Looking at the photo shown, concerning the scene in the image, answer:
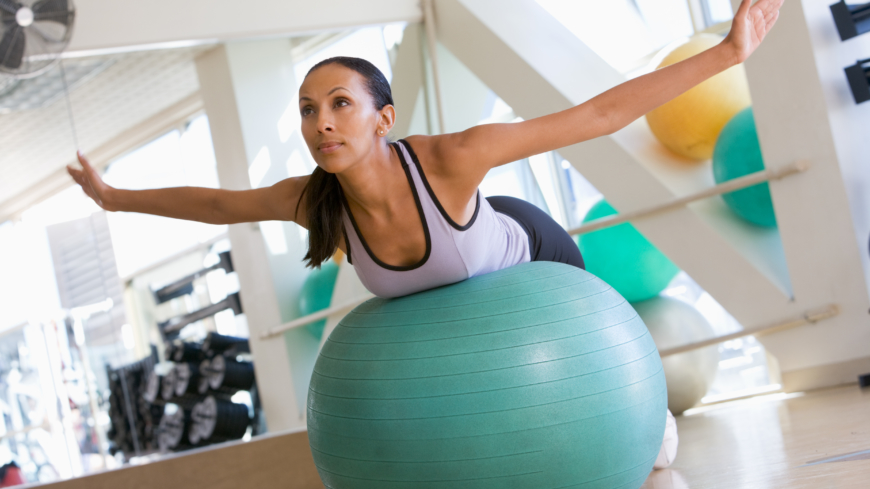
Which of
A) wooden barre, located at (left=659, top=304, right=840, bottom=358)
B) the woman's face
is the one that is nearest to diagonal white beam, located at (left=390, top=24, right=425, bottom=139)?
wooden barre, located at (left=659, top=304, right=840, bottom=358)

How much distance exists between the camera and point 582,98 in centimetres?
Result: 310

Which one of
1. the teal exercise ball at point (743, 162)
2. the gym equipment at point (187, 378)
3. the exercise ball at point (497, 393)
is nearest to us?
the exercise ball at point (497, 393)

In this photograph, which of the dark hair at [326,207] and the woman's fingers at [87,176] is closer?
the dark hair at [326,207]

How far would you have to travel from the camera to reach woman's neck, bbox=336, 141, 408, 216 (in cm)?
143

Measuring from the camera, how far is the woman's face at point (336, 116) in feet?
4.48

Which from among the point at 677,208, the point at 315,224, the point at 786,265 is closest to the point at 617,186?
the point at 677,208

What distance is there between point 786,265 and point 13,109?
4558mm

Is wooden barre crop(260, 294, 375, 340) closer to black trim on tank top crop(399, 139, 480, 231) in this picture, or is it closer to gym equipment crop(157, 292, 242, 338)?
gym equipment crop(157, 292, 242, 338)

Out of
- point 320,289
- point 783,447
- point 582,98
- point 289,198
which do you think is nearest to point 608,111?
point 289,198

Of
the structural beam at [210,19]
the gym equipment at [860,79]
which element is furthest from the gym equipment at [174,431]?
the gym equipment at [860,79]

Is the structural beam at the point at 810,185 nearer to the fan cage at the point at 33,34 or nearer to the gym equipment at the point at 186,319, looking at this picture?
the fan cage at the point at 33,34

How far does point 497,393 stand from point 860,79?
6.34ft

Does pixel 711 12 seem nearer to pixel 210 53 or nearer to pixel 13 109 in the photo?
pixel 210 53

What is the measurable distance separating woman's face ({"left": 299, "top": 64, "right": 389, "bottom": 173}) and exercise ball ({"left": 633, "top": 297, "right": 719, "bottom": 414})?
179 centimetres
